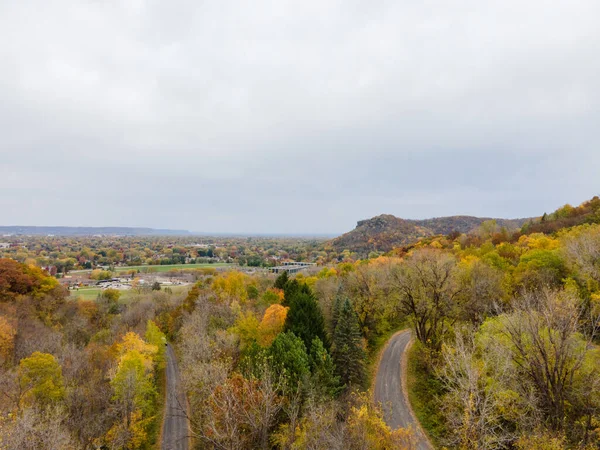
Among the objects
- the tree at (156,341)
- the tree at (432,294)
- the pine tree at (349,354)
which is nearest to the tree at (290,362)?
the pine tree at (349,354)

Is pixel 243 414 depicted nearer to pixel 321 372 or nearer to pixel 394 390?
pixel 321 372

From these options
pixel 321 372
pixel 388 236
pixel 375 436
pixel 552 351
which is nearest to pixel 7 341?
pixel 321 372

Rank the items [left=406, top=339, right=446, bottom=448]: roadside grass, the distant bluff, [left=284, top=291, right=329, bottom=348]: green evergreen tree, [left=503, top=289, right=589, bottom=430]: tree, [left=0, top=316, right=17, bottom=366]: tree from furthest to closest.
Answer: the distant bluff → [left=0, top=316, right=17, bottom=366]: tree → [left=284, top=291, right=329, bottom=348]: green evergreen tree → [left=406, top=339, right=446, bottom=448]: roadside grass → [left=503, top=289, right=589, bottom=430]: tree

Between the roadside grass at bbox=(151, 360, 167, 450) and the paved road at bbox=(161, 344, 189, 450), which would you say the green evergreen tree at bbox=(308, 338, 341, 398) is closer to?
the paved road at bbox=(161, 344, 189, 450)

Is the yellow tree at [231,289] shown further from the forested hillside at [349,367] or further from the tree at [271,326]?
the tree at [271,326]

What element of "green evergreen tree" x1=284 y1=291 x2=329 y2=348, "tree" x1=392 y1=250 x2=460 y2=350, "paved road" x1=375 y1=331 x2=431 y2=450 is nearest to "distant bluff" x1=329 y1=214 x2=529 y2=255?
"paved road" x1=375 y1=331 x2=431 y2=450
